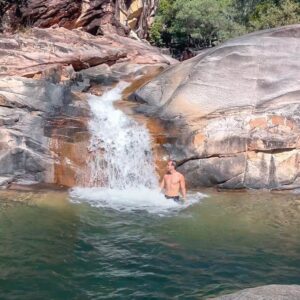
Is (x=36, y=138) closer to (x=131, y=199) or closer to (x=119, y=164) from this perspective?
(x=119, y=164)

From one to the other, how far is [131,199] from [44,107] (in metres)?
3.96

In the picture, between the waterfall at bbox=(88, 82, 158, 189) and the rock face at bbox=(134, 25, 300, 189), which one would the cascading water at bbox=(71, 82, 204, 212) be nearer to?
the waterfall at bbox=(88, 82, 158, 189)

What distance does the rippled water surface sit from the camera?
7.62 m

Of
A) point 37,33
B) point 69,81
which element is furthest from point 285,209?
point 37,33

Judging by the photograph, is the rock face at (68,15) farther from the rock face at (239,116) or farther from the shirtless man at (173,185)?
the shirtless man at (173,185)

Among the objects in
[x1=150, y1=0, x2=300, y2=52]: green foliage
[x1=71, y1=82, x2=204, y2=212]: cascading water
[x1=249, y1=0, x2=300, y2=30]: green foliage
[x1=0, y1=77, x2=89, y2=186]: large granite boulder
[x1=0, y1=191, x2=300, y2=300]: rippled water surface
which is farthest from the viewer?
[x1=150, y1=0, x2=300, y2=52]: green foliage

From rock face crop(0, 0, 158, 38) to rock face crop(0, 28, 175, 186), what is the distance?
1311 millimetres

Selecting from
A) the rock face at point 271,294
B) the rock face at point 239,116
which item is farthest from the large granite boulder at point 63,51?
the rock face at point 271,294

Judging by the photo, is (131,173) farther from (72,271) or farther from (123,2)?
(123,2)

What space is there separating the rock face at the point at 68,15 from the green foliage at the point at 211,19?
8641 mm

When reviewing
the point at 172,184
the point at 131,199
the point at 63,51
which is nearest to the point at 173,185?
the point at 172,184

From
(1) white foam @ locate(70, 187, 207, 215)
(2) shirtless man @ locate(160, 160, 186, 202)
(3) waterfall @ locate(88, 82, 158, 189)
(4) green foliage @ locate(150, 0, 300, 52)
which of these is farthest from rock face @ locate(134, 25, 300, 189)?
(4) green foliage @ locate(150, 0, 300, 52)

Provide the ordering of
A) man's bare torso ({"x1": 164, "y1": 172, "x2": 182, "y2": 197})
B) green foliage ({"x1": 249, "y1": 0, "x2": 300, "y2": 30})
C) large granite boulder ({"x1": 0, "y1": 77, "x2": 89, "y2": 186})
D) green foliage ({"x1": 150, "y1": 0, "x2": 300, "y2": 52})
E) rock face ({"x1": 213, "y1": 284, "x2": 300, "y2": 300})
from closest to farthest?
rock face ({"x1": 213, "y1": 284, "x2": 300, "y2": 300})
man's bare torso ({"x1": 164, "y1": 172, "x2": 182, "y2": 197})
large granite boulder ({"x1": 0, "y1": 77, "x2": 89, "y2": 186})
green foliage ({"x1": 249, "y1": 0, "x2": 300, "y2": 30})
green foliage ({"x1": 150, "y1": 0, "x2": 300, "y2": 52})

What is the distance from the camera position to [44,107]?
14539 mm
